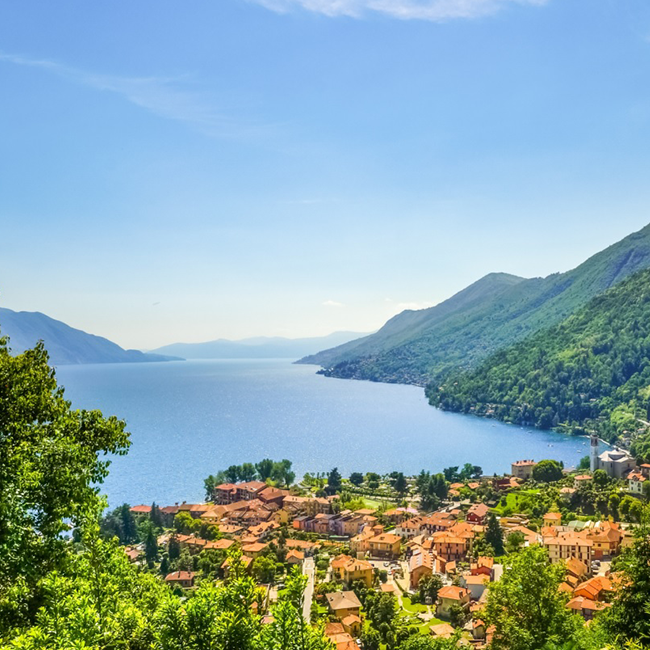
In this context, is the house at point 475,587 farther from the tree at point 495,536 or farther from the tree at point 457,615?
the tree at point 495,536

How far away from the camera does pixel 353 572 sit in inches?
1254

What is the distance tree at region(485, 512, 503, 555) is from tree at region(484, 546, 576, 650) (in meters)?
19.5

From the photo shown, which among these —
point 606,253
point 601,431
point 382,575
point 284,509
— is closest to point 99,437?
point 382,575

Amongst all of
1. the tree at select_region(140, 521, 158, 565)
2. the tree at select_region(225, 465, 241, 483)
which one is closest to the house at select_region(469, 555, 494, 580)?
the tree at select_region(140, 521, 158, 565)

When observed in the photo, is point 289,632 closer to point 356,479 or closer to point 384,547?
point 384,547

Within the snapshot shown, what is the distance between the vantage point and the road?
27.3 metres

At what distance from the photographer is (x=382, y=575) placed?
3309 centimetres

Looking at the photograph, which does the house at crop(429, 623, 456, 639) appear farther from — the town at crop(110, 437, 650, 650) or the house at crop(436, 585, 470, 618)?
the house at crop(436, 585, 470, 618)

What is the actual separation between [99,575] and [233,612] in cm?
329

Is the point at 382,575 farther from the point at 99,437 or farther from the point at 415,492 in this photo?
the point at 99,437

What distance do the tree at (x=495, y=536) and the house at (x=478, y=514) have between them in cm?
625

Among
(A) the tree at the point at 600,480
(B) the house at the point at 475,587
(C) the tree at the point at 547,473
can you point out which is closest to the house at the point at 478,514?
(A) the tree at the point at 600,480

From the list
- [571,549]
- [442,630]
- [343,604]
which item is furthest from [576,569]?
[343,604]

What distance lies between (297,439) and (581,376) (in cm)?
5717
